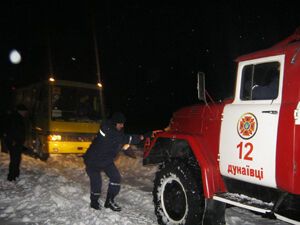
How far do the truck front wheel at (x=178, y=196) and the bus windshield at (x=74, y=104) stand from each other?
7.03 metres

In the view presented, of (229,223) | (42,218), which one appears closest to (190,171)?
(229,223)

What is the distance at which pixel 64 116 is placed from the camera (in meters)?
12.0

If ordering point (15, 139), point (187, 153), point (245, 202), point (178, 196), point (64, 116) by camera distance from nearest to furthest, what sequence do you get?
point (245, 202) → point (178, 196) → point (187, 153) → point (15, 139) → point (64, 116)

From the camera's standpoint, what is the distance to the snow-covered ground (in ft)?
19.0

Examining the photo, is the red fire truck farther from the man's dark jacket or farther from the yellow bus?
the yellow bus

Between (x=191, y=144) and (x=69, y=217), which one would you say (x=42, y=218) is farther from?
(x=191, y=144)

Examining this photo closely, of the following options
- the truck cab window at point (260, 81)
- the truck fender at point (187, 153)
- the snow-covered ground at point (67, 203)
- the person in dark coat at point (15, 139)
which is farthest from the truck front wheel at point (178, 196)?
the person in dark coat at point (15, 139)

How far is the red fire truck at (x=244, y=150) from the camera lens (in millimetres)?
3996

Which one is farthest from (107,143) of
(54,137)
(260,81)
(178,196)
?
(54,137)

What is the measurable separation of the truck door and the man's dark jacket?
1984 millimetres

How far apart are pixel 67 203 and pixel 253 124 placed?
3781 millimetres

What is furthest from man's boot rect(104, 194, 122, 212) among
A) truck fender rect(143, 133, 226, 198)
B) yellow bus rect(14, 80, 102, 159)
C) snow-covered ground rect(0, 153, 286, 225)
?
yellow bus rect(14, 80, 102, 159)

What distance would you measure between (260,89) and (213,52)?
27894 mm

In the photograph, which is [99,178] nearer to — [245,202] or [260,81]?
[245,202]
